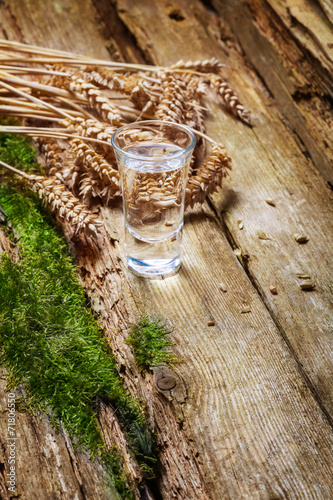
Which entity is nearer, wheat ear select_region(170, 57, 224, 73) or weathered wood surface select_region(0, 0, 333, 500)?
weathered wood surface select_region(0, 0, 333, 500)

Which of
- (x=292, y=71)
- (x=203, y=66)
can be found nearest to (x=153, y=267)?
(x=203, y=66)

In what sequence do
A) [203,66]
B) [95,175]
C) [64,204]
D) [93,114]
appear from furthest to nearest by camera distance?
[203,66] < [93,114] < [95,175] < [64,204]

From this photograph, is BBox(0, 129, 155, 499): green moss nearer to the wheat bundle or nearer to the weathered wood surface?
the weathered wood surface

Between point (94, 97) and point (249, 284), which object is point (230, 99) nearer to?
point (94, 97)

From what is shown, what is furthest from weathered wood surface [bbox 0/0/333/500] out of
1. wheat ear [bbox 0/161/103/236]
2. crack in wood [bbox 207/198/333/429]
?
wheat ear [bbox 0/161/103/236]

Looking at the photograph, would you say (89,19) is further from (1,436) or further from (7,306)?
(1,436)

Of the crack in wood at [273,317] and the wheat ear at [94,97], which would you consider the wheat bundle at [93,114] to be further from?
the crack in wood at [273,317]
